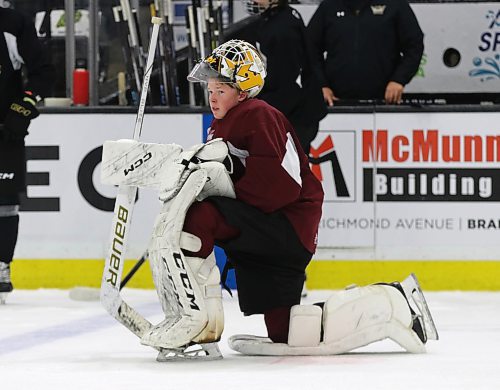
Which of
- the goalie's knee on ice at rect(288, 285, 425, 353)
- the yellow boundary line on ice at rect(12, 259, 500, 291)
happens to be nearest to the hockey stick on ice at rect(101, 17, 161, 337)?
the goalie's knee on ice at rect(288, 285, 425, 353)

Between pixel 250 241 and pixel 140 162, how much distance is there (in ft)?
1.27

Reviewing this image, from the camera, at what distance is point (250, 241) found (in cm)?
387

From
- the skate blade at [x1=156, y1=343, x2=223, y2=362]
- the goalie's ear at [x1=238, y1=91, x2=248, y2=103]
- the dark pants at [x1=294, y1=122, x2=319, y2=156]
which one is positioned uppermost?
the goalie's ear at [x1=238, y1=91, x2=248, y2=103]

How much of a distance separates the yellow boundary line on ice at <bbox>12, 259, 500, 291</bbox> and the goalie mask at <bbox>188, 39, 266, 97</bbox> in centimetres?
255

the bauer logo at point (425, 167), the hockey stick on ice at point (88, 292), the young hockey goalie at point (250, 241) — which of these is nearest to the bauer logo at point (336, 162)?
the bauer logo at point (425, 167)

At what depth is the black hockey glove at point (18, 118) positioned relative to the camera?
18.8 ft

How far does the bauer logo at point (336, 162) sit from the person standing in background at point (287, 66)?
329mm

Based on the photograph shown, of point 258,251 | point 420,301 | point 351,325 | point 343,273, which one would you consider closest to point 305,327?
point 351,325

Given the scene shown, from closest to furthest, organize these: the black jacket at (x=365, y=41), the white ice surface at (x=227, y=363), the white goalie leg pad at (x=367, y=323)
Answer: the white ice surface at (x=227, y=363), the white goalie leg pad at (x=367, y=323), the black jacket at (x=365, y=41)

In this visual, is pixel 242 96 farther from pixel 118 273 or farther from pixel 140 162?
pixel 118 273

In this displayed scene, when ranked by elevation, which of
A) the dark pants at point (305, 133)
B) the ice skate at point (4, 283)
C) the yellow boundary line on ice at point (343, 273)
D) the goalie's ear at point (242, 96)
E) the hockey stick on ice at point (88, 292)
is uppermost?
the goalie's ear at point (242, 96)

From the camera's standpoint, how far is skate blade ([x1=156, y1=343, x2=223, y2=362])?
12.4 ft

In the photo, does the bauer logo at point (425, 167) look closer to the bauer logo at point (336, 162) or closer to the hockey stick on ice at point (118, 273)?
the bauer logo at point (336, 162)

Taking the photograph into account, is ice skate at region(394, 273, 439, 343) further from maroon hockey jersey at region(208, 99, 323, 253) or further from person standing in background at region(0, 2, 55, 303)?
person standing in background at region(0, 2, 55, 303)
